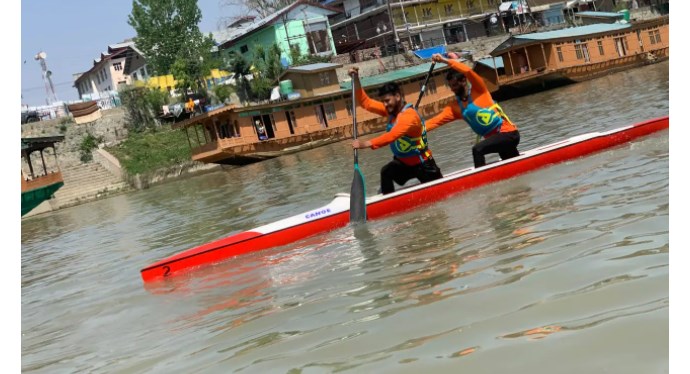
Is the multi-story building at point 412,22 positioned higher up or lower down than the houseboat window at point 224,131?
higher up

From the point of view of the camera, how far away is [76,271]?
10258 millimetres

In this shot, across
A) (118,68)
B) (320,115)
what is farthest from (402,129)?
(118,68)

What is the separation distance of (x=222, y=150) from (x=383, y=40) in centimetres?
2486

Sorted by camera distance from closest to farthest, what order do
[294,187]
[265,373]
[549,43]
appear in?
[265,373] < [294,187] < [549,43]

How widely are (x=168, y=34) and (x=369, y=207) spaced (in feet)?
136

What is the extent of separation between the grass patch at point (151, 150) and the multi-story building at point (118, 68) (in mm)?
14069

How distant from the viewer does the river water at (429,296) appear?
11.1ft

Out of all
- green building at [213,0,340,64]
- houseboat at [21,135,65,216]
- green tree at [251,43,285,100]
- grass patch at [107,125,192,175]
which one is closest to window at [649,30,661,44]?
green building at [213,0,340,64]

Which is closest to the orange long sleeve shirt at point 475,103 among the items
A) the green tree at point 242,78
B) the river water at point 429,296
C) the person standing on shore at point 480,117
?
the person standing on shore at point 480,117

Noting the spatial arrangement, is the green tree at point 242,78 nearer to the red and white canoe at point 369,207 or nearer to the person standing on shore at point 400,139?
the person standing on shore at point 400,139

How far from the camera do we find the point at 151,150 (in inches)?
1449

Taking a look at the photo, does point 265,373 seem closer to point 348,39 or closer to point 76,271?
point 76,271
